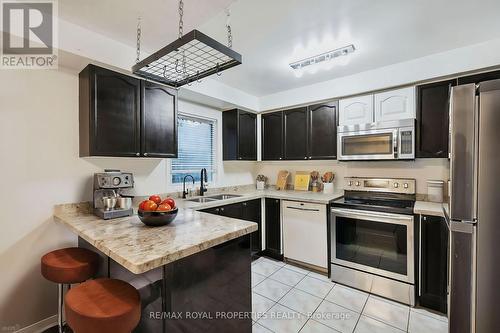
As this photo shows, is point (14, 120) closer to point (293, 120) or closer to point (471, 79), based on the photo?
point (293, 120)

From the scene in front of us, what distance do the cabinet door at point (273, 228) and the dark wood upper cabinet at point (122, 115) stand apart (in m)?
1.60

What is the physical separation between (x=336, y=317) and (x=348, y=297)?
39 cm

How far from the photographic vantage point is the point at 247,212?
125 inches

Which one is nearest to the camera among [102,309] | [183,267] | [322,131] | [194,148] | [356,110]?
[102,309]

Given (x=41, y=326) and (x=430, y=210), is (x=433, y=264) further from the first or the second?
(x=41, y=326)

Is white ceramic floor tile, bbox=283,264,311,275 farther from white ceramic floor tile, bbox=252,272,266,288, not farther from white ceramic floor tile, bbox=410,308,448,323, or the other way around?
white ceramic floor tile, bbox=410,308,448,323

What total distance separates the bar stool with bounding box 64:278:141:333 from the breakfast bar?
123 mm

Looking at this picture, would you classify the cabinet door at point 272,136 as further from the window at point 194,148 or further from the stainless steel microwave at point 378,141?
the stainless steel microwave at point 378,141

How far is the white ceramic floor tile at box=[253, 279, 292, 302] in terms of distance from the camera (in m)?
2.45

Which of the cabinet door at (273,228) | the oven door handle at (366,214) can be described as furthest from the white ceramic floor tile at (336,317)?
the cabinet door at (273,228)

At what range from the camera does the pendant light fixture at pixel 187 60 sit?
47.1 inches

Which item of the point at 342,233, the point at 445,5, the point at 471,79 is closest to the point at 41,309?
the point at 342,233

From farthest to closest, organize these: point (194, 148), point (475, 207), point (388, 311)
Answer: point (194, 148), point (388, 311), point (475, 207)

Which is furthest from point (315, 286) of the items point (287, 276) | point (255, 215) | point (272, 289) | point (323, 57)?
point (323, 57)
